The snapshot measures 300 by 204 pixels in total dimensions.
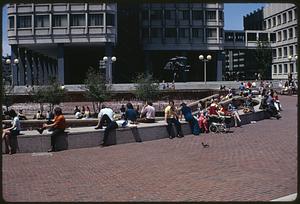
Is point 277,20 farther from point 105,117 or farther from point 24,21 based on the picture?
point 105,117

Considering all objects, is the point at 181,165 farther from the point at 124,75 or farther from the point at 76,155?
the point at 124,75

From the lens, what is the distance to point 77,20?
7194cm

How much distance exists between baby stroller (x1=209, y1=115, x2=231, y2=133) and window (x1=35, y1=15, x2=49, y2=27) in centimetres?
5816

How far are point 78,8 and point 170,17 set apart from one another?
67.4ft

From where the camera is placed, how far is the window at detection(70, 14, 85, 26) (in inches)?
2817

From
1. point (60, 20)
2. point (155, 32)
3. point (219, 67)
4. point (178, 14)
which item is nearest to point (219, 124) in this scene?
point (60, 20)

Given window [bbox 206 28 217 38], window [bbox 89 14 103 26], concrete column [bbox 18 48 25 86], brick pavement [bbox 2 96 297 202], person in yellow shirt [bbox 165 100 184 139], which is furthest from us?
window [bbox 206 28 217 38]

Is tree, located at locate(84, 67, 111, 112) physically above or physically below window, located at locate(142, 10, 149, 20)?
below

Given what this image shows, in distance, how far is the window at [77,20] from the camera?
235ft

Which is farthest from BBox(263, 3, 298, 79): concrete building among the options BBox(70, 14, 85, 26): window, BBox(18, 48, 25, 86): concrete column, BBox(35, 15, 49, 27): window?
BBox(18, 48, 25, 86): concrete column

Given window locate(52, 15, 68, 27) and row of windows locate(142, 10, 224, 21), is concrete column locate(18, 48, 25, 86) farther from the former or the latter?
row of windows locate(142, 10, 224, 21)

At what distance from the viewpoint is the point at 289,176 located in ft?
29.2

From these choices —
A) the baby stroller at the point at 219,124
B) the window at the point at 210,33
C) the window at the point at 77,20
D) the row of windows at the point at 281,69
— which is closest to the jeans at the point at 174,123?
the baby stroller at the point at 219,124

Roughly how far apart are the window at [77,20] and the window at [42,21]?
13.2ft
